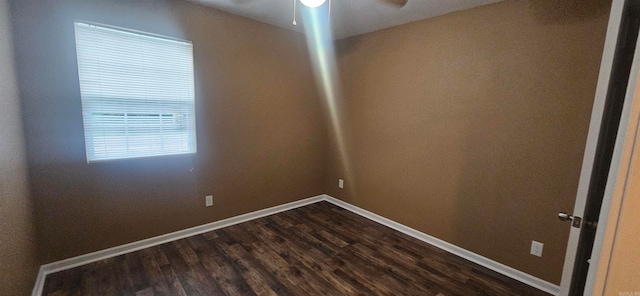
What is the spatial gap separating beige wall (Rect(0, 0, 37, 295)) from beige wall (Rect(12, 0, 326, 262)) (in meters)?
0.19

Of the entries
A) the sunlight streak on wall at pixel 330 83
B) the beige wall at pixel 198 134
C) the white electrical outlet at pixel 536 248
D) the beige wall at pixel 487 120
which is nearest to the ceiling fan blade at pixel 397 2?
the beige wall at pixel 487 120

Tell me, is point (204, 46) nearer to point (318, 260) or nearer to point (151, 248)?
point (151, 248)

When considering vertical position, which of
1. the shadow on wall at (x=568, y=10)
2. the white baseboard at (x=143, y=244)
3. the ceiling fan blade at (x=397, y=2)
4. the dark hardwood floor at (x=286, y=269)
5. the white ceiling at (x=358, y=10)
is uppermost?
the white ceiling at (x=358, y=10)

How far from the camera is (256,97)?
296cm

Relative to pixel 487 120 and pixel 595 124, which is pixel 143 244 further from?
pixel 487 120

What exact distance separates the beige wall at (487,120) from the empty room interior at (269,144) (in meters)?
0.01

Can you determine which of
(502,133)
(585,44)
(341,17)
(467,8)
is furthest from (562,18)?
(341,17)

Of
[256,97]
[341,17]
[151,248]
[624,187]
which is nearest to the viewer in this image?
[624,187]

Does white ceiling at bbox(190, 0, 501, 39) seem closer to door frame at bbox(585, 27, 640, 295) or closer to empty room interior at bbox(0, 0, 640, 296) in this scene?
empty room interior at bbox(0, 0, 640, 296)

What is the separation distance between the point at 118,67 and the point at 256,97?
1.27 meters

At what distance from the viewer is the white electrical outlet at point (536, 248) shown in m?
1.98

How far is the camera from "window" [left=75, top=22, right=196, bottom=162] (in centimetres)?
201

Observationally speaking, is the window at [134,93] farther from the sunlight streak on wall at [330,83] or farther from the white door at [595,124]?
the white door at [595,124]

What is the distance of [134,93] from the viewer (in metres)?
2.21
